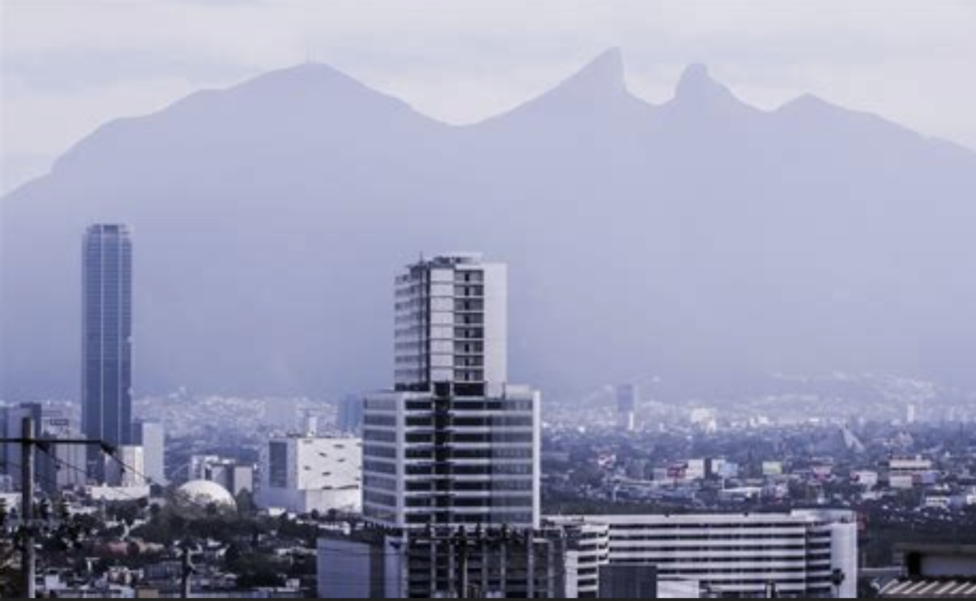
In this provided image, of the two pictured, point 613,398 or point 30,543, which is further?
point 613,398

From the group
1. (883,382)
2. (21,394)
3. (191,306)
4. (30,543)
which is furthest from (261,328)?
(30,543)

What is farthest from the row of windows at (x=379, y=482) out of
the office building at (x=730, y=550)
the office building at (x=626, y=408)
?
the office building at (x=626, y=408)

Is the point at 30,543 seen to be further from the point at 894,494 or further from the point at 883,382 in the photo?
the point at 883,382

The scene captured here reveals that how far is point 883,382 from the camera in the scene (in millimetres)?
40938

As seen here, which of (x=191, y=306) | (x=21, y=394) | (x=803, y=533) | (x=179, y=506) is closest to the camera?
(x=803, y=533)

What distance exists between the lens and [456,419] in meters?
20.3

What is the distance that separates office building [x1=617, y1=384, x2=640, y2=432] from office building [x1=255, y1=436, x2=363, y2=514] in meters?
9.26

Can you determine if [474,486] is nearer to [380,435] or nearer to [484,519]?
[484,519]

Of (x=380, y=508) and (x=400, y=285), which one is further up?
(x=400, y=285)

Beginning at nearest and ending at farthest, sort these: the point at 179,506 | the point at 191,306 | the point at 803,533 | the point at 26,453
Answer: the point at 26,453 < the point at 803,533 < the point at 179,506 < the point at 191,306

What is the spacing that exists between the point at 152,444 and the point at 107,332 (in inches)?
343

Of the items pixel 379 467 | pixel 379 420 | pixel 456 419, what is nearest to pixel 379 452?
pixel 379 467

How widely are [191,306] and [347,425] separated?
1424 cm

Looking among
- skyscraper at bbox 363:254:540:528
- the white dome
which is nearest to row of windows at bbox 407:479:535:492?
skyscraper at bbox 363:254:540:528
